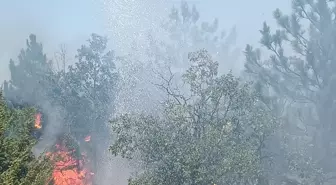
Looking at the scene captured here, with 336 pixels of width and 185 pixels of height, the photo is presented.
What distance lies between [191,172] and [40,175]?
8276 mm

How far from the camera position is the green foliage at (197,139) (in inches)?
697

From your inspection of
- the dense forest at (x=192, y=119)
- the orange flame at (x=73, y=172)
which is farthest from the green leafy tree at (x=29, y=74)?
the orange flame at (x=73, y=172)

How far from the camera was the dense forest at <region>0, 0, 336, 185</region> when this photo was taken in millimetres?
17547

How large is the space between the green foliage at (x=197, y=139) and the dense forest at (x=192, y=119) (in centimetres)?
6

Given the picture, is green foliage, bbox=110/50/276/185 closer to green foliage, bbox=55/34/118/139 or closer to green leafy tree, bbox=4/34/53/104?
green foliage, bbox=55/34/118/139

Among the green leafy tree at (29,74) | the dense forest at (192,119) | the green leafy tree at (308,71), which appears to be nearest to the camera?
the dense forest at (192,119)

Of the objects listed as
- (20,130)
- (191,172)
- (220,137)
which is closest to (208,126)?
(220,137)

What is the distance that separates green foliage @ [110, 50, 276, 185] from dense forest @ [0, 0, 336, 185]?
0.20 feet

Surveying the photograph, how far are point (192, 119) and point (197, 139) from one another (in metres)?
1.57

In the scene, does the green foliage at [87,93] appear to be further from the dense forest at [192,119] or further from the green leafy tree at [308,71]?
the green leafy tree at [308,71]

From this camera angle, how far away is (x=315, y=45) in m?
32.0

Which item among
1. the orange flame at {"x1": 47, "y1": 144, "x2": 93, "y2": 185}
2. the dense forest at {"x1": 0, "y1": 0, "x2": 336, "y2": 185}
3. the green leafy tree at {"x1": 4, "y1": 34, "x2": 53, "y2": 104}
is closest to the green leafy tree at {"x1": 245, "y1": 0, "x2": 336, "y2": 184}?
the dense forest at {"x1": 0, "y1": 0, "x2": 336, "y2": 185}

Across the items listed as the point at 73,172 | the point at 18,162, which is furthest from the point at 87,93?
the point at 18,162

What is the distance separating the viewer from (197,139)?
2003cm
